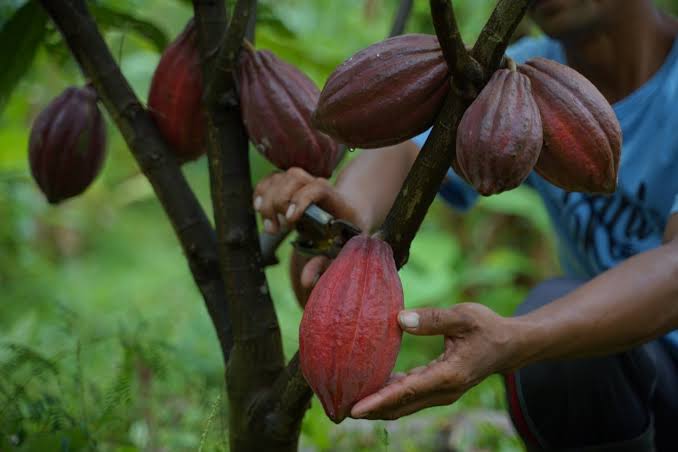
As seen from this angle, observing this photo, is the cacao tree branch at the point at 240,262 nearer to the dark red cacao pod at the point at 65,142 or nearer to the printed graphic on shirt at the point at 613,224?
the dark red cacao pod at the point at 65,142

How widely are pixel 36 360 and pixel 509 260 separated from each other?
7.66 ft

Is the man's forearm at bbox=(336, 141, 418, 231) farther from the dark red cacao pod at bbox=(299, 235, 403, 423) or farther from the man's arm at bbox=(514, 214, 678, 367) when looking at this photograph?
the dark red cacao pod at bbox=(299, 235, 403, 423)

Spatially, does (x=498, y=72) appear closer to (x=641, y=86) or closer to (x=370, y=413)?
(x=370, y=413)

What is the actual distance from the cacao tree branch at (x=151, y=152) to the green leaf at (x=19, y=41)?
0.10m

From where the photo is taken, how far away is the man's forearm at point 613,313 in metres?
1.04

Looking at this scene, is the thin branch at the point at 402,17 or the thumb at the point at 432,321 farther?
the thin branch at the point at 402,17

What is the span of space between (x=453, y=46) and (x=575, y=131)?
0.48 ft

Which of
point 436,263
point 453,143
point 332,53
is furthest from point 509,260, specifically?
point 453,143

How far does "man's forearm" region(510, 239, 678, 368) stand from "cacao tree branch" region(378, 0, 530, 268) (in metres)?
0.19

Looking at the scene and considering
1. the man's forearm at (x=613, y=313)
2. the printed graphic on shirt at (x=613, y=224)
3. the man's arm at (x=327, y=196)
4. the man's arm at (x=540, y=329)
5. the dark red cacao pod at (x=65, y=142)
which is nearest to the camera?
the man's arm at (x=540, y=329)

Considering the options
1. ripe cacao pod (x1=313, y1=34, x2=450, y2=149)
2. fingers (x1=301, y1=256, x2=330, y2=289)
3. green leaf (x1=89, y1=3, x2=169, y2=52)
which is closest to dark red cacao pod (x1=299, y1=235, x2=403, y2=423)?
ripe cacao pod (x1=313, y1=34, x2=450, y2=149)

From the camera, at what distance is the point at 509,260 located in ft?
11.3

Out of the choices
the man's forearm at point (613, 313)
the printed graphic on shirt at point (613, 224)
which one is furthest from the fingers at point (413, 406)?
the printed graphic on shirt at point (613, 224)

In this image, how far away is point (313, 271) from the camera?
1144 mm
